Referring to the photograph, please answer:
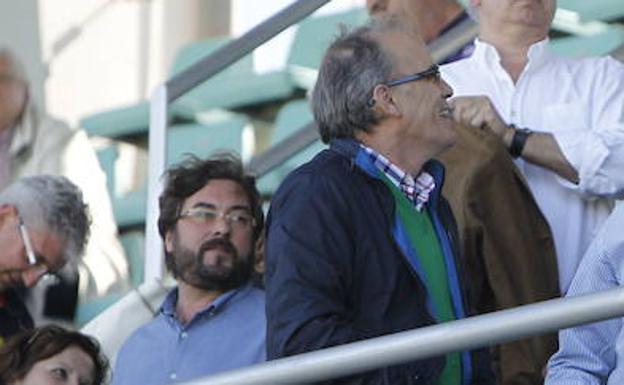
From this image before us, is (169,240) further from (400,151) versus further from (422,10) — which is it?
(422,10)

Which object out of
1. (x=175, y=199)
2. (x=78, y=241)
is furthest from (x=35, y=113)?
(x=175, y=199)

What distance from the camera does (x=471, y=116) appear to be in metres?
6.38

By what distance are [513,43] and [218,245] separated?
960 mm

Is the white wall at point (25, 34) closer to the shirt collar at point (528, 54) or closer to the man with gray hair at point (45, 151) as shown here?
the man with gray hair at point (45, 151)

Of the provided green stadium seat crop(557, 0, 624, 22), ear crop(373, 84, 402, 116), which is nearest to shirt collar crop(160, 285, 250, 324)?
ear crop(373, 84, 402, 116)

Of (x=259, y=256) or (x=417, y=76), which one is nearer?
(x=417, y=76)

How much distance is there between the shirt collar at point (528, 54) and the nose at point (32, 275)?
1.42 metres

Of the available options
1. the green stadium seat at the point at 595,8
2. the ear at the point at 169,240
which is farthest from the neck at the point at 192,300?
the green stadium seat at the point at 595,8

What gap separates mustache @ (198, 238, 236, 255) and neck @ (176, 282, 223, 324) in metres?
0.10

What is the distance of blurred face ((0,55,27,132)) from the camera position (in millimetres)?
8602

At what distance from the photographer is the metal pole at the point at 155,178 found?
7.39 meters

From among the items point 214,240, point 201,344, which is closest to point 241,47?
point 214,240

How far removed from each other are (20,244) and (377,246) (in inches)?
80.6

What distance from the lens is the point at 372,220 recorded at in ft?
17.9
